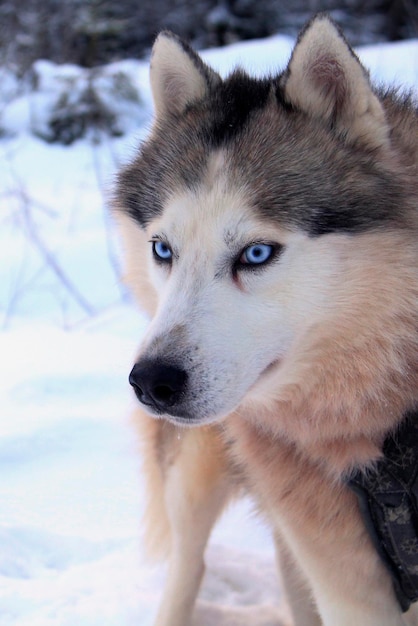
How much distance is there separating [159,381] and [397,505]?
1.98ft

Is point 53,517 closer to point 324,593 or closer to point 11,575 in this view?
point 11,575

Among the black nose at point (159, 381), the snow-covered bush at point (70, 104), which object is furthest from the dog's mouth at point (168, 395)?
the snow-covered bush at point (70, 104)

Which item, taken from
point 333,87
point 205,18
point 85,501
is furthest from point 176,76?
point 205,18

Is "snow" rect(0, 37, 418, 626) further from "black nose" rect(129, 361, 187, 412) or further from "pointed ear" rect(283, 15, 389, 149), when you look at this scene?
"black nose" rect(129, 361, 187, 412)

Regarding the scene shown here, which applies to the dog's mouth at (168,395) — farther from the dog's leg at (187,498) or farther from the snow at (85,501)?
the snow at (85,501)

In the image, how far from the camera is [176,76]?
201 cm

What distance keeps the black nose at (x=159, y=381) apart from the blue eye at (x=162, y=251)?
0.37 metres

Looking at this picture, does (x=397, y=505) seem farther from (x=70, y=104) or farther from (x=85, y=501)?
(x=70, y=104)

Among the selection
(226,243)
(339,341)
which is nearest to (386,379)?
(339,341)

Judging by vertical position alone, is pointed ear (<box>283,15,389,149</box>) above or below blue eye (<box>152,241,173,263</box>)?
above

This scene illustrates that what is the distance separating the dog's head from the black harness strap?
9.7 inches

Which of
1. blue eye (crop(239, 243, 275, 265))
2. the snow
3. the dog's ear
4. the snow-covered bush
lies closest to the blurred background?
the snow-covered bush

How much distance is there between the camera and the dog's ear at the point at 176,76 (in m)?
1.94

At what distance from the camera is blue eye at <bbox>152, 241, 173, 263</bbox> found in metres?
1.78
